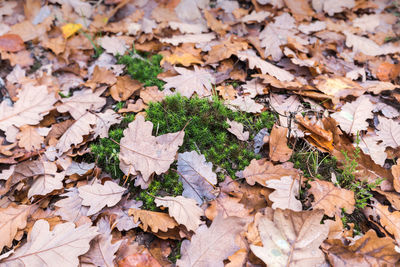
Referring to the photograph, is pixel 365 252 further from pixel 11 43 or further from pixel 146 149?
pixel 11 43

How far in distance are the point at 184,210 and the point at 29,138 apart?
1.76 metres

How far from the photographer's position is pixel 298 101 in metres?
2.93

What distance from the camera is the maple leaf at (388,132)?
8.29 feet

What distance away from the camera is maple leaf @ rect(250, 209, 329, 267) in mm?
1730

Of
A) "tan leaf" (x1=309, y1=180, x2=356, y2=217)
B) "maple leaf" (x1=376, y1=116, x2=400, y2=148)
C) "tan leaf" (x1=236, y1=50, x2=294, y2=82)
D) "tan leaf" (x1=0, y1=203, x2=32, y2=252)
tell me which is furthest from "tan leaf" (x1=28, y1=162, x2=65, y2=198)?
"maple leaf" (x1=376, y1=116, x2=400, y2=148)

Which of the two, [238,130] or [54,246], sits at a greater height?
[238,130]

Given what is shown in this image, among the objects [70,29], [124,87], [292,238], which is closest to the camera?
[292,238]

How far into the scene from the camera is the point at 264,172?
227 centimetres

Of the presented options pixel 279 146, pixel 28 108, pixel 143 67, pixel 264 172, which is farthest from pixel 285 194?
pixel 28 108

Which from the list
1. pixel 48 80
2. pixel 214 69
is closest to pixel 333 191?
pixel 214 69

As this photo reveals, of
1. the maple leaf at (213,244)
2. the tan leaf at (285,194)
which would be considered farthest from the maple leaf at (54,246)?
the tan leaf at (285,194)

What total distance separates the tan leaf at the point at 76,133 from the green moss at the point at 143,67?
729mm

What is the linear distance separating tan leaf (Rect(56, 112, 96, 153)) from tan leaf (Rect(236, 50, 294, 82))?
170cm

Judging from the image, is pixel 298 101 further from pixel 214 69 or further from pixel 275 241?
pixel 275 241
